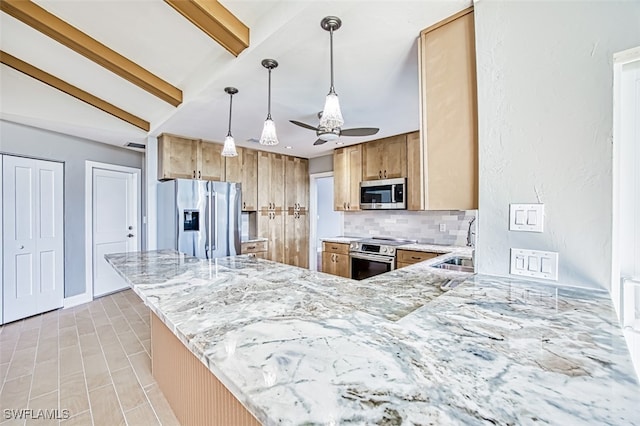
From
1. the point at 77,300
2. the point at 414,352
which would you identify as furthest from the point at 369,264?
the point at 77,300

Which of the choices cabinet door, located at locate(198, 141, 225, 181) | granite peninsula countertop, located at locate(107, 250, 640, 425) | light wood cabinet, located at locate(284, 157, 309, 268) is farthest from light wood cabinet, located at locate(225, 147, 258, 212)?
granite peninsula countertop, located at locate(107, 250, 640, 425)

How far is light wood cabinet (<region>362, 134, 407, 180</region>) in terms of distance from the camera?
12.4 ft

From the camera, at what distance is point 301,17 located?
1.46 metres

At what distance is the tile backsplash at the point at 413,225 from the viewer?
358 centimetres

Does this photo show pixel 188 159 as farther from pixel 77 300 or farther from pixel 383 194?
pixel 383 194

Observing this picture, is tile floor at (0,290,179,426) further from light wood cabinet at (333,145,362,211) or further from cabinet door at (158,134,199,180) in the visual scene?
light wood cabinet at (333,145,362,211)

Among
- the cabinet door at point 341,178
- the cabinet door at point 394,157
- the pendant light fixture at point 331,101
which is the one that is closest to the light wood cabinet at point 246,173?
the cabinet door at point 341,178

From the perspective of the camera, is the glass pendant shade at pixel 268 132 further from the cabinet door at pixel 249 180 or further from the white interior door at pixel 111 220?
the white interior door at pixel 111 220

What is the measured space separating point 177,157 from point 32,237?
1902 millimetres

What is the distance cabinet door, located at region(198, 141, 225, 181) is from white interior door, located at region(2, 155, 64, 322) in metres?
1.76

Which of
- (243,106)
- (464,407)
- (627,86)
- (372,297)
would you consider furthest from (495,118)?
(243,106)

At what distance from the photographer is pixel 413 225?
402cm

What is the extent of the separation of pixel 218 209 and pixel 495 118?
336 cm

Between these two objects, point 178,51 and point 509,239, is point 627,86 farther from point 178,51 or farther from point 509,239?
point 178,51
